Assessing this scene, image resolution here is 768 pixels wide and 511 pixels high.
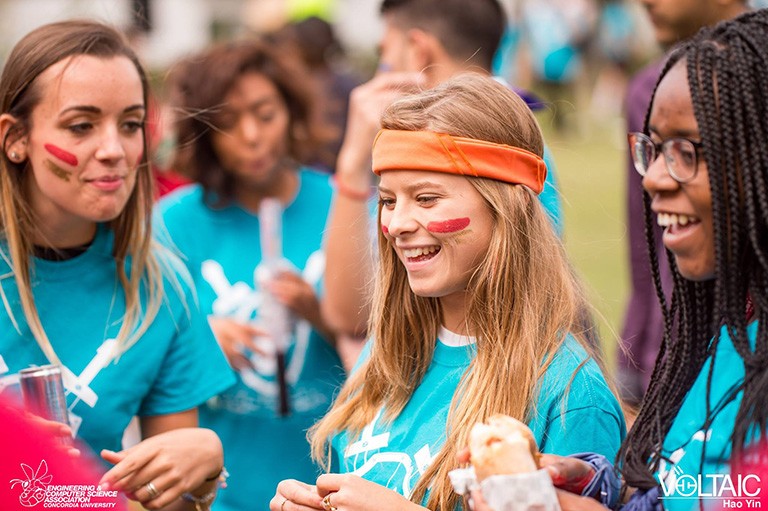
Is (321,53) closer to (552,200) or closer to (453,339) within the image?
(552,200)

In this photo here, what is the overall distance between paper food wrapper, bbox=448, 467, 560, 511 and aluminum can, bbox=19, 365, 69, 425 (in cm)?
131

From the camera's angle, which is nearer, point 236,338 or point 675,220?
point 675,220

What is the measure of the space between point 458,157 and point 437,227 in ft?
0.62

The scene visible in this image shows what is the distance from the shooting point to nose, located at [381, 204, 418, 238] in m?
2.76

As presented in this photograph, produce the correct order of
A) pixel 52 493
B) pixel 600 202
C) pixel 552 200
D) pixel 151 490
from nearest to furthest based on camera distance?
pixel 52 493, pixel 151 490, pixel 552 200, pixel 600 202

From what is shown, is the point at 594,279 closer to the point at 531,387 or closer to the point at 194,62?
the point at 194,62

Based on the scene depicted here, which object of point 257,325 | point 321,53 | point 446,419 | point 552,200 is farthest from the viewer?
point 321,53

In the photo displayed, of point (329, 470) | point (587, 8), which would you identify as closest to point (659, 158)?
point (329, 470)

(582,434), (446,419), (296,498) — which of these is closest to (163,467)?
(296,498)

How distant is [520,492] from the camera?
2.10 m

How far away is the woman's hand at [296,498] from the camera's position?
2.57 m

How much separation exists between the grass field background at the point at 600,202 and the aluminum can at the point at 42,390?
5.83ft

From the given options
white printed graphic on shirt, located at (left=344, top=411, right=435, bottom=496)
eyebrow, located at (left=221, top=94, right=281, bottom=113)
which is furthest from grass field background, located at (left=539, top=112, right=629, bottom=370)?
eyebrow, located at (left=221, top=94, right=281, bottom=113)

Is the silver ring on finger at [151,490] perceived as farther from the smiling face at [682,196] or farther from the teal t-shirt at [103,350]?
the smiling face at [682,196]
